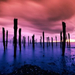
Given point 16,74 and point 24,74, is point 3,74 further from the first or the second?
point 24,74

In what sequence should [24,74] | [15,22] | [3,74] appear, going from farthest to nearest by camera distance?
[15,22] < [3,74] < [24,74]

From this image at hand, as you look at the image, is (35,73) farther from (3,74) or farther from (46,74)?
(3,74)

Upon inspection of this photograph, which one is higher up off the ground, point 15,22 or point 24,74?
point 15,22

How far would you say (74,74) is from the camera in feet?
22.8

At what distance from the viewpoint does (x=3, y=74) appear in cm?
677

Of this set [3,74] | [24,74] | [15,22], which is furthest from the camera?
[15,22]

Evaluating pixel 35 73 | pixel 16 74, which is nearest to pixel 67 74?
pixel 35 73

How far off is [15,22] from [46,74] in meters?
9.57

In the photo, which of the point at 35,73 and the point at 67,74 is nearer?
the point at 35,73

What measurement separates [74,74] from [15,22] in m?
10.7

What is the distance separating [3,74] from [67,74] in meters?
5.61

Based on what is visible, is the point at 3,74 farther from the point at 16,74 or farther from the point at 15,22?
the point at 15,22

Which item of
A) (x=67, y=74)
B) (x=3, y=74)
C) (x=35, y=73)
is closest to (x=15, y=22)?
(x=3, y=74)

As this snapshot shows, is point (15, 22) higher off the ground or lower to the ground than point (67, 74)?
A: higher
